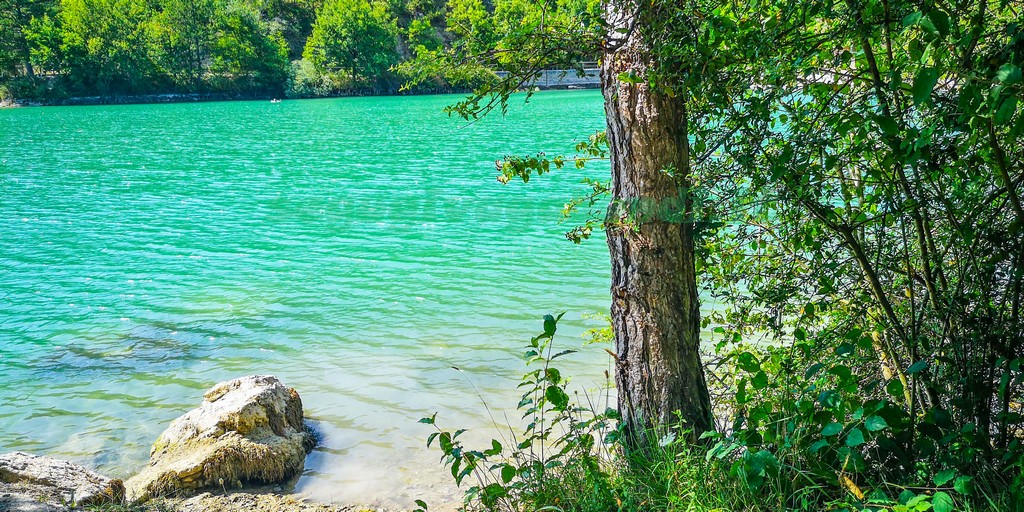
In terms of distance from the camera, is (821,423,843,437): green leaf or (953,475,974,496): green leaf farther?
(821,423,843,437): green leaf

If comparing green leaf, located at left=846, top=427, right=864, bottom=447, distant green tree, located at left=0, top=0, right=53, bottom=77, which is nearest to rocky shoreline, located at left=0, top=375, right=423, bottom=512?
green leaf, located at left=846, top=427, right=864, bottom=447

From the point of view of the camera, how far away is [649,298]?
3781 millimetres

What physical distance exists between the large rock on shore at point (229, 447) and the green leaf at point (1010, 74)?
5.67 metres

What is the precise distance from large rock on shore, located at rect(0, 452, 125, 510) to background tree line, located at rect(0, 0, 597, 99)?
80.6 m

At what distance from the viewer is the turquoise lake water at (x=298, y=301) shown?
745cm

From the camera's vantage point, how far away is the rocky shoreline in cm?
476

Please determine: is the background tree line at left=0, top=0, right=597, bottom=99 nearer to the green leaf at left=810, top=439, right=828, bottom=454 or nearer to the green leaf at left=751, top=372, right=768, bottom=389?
the green leaf at left=751, top=372, right=768, bottom=389

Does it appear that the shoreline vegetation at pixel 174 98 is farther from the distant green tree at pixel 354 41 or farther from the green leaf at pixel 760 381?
the green leaf at pixel 760 381

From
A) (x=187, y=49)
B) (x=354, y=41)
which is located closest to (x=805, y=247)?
(x=354, y=41)

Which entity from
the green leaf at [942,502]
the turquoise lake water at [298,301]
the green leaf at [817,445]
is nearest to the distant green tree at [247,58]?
the turquoise lake water at [298,301]

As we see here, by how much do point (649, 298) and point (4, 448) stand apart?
6671mm

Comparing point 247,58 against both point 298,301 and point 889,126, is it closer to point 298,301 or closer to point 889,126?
point 298,301

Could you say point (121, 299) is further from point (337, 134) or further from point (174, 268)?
point (337, 134)

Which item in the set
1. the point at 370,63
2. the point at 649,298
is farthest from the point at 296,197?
the point at 370,63
